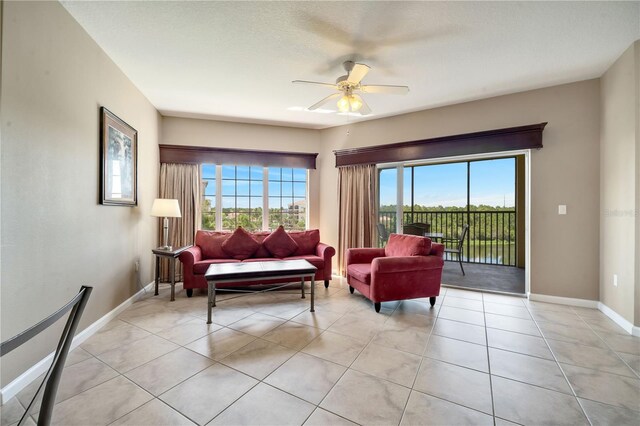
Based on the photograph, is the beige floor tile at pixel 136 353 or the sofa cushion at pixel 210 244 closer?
the beige floor tile at pixel 136 353

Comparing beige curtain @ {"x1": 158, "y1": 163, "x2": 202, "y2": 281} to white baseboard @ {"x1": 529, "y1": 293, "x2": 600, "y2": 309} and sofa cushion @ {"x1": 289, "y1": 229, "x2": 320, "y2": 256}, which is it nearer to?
sofa cushion @ {"x1": 289, "y1": 229, "x2": 320, "y2": 256}

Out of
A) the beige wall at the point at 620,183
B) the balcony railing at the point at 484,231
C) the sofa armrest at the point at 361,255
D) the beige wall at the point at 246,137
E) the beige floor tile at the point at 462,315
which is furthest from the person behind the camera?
the balcony railing at the point at 484,231

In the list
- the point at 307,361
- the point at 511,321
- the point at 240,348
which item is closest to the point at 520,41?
the point at 511,321

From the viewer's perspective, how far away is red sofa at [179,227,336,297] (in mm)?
4055

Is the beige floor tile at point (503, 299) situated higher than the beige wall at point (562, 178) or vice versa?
the beige wall at point (562, 178)

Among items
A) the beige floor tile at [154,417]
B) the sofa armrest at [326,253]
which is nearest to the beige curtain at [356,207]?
the sofa armrest at [326,253]

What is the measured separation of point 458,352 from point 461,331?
46 cm

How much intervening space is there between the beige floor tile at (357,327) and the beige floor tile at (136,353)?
4.92 feet

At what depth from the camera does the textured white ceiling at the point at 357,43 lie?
2.12 m

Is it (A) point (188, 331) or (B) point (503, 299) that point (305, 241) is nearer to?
(A) point (188, 331)

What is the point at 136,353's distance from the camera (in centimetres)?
221

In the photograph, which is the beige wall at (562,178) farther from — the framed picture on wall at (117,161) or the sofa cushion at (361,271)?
the framed picture on wall at (117,161)

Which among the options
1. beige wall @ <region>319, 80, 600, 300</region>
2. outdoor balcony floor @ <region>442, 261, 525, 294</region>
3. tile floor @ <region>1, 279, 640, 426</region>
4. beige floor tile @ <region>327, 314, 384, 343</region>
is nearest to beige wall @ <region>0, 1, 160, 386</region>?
tile floor @ <region>1, 279, 640, 426</region>

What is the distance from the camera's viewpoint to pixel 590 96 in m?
3.21
